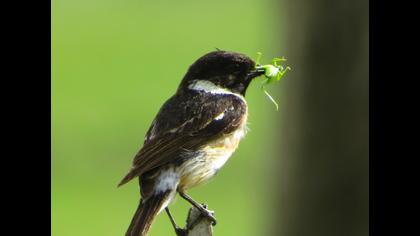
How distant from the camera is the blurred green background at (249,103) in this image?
7.57 meters

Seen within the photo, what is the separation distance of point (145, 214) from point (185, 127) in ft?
2.31

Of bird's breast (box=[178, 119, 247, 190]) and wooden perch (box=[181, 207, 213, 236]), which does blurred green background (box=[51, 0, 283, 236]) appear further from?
wooden perch (box=[181, 207, 213, 236])

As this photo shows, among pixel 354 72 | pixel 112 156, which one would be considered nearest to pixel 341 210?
pixel 354 72

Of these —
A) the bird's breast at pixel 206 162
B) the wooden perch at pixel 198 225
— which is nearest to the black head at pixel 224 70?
the bird's breast at pixel 206 162

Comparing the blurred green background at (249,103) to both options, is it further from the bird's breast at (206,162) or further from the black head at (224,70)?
the bird's breast at (206,162)

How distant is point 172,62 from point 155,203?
35.7 ft

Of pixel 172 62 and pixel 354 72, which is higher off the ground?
pixel 354 72

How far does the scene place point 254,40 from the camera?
17938 mm

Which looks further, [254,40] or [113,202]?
[254,40]

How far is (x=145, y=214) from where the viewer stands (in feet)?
20.3

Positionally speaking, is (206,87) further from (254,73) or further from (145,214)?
(145,214)

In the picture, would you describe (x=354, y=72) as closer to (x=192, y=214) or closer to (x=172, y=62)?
(x=192, y=214)
